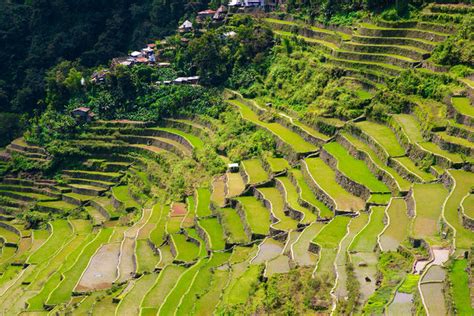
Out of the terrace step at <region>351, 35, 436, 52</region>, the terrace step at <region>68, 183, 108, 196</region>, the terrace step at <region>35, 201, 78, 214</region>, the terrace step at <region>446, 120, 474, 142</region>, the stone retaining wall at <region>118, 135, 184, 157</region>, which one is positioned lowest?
the terrace step at <region>35, 201, 78, 214</region>

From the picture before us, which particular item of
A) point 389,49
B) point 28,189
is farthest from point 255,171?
point 28,189

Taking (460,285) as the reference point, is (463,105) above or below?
above

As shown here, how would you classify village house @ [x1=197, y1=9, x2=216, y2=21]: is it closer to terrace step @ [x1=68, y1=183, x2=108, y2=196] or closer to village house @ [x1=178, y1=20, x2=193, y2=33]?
village house @ [x1=178, y1=20, x2=193, y2=33]

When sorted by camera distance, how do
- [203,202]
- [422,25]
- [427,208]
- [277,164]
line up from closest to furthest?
[427,208] < [277,164] < [203,202] < [422,25]

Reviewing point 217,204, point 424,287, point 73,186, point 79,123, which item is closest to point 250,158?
point 217,204

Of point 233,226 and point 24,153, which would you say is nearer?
point 233,226

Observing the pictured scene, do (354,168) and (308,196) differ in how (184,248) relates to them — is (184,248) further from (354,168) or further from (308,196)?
(354,168)

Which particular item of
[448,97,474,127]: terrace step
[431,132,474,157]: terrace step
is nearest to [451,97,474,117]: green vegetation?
[448,97,474,127]: terrace step
